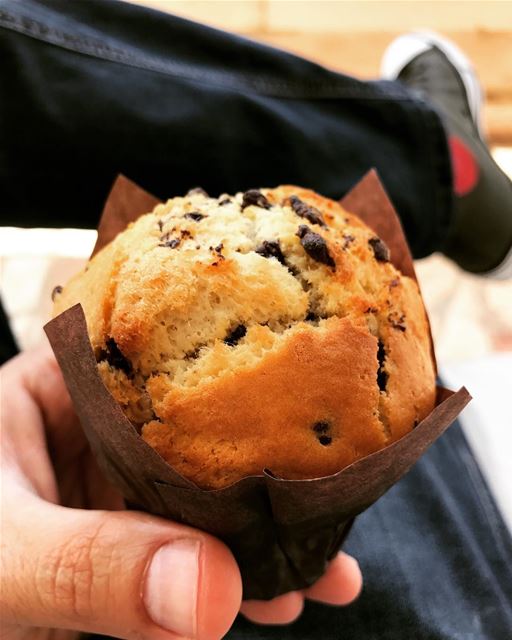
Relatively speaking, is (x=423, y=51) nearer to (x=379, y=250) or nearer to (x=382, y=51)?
(x=382, y=51)

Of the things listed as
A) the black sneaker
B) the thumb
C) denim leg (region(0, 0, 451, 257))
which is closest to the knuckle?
the thumb

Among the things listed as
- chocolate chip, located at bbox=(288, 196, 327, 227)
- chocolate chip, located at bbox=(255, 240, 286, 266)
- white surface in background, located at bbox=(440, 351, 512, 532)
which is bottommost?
white surface in background, located at bbox=(440, 351, 512, 532)

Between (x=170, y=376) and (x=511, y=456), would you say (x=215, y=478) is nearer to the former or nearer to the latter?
(x=170, y=376)

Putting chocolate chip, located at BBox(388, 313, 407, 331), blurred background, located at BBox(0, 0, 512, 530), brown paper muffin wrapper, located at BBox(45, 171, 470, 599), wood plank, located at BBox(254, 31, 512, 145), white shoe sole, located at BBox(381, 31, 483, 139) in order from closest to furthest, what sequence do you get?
brown paper muffin wrapper, located at BBox(45, 171, 470, 599) → chocolate chip, located at BBox(388, 313, 407, 331) → blurred background, located at BBox(0, 0, 512, 530) → white shoe sole, located at BBox(381, 31, 483, 139) → wood plank, located at BBox(254, 31, 512, 145)

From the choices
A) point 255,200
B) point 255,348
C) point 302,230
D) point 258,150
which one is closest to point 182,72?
point 258,150

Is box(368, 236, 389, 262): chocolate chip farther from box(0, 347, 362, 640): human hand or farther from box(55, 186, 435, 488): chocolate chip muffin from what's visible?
box(0, 347, 362, 640): human hand

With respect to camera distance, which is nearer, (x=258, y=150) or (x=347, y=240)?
(x=347, y=240)
